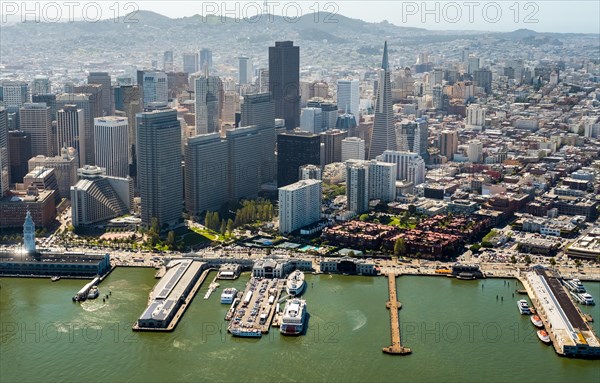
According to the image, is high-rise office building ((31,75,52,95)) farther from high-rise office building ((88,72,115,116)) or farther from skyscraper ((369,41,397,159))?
skyscraper ((369,41,397,159))

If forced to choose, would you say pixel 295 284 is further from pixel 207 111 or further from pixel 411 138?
pixel 207 111

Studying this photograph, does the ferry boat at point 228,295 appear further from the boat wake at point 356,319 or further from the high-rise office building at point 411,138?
the high-rise office building at point 411,138

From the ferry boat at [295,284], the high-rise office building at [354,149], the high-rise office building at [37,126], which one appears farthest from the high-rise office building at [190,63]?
the ferry boat at [295,284]

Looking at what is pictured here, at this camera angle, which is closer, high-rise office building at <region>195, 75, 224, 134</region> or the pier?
the pier

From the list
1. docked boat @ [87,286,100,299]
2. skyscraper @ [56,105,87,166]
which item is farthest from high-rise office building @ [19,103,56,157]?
docked boat @ [87,286,100,299]

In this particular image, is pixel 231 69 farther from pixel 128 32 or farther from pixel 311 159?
pixel 311 159

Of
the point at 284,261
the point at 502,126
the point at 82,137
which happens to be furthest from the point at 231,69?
the point at 284,261

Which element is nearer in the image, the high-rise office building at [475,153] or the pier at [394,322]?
the pier at [394,322]
